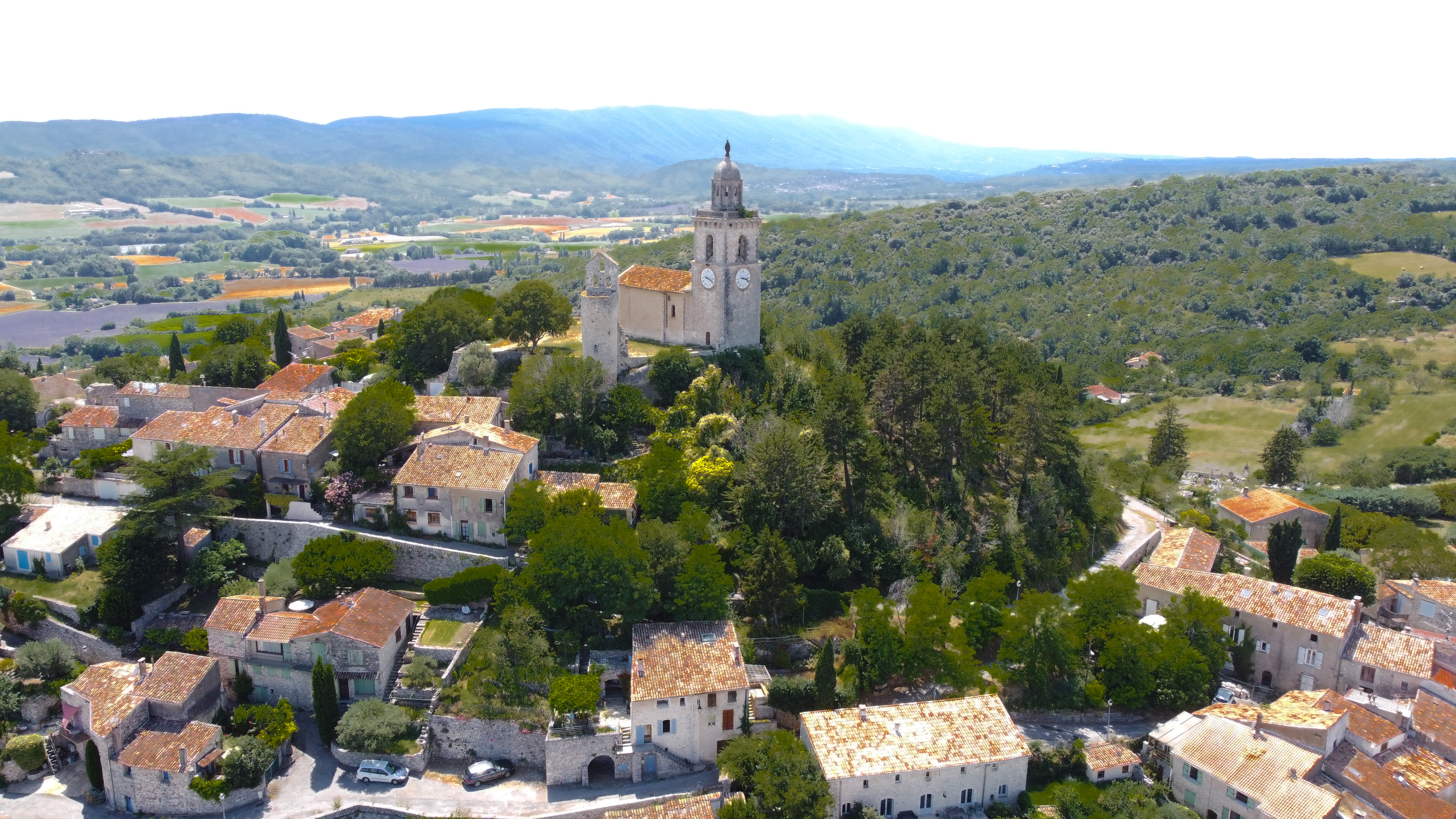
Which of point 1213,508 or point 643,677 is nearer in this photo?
point 643,677

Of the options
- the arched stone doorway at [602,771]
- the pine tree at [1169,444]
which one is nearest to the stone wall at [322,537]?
the arched stone doorway at [602,771]

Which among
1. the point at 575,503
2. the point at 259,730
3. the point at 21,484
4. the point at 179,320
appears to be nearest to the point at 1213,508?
the point at 575,503

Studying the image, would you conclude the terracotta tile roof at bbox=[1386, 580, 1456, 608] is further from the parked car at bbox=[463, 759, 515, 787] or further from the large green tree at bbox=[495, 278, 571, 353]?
the large green tree at bbox=[495, 278, 571, 353]

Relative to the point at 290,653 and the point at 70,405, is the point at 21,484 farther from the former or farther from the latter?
the point at 290,653

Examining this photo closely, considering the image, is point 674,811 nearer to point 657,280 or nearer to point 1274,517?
point 657,280

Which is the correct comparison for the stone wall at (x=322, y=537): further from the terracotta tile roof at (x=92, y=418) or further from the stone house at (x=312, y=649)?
the terracotta tile roof at (x=92, y=418)

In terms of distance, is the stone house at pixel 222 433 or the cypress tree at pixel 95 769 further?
the stone house at pixel 222 433
